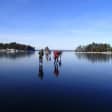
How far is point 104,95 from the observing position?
8570 mm

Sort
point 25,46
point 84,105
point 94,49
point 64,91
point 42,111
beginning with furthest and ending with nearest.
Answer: point 25,46 → point 94,49 → point 64,91 → point 84,105 → point 42,111

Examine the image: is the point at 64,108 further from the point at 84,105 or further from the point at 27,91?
the point at 27,91

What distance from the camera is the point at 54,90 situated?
9.40 metres

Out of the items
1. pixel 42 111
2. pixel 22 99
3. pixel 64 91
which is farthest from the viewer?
pixel 64 91

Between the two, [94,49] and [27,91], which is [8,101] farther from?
[94,49]

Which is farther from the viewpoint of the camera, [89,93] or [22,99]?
[89,93]

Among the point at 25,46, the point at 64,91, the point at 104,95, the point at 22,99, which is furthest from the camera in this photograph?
the point at 25,46

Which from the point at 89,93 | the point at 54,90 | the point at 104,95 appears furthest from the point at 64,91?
the point at 104,95

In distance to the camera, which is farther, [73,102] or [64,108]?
[73,102]

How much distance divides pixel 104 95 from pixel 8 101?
381 cm

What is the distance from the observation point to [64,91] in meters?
9.20

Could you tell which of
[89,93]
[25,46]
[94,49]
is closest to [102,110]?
[89,93]

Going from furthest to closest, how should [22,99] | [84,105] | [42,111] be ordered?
1. [22,99]
2. [84,105]
3. [42,111]

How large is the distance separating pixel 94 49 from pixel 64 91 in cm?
13066
